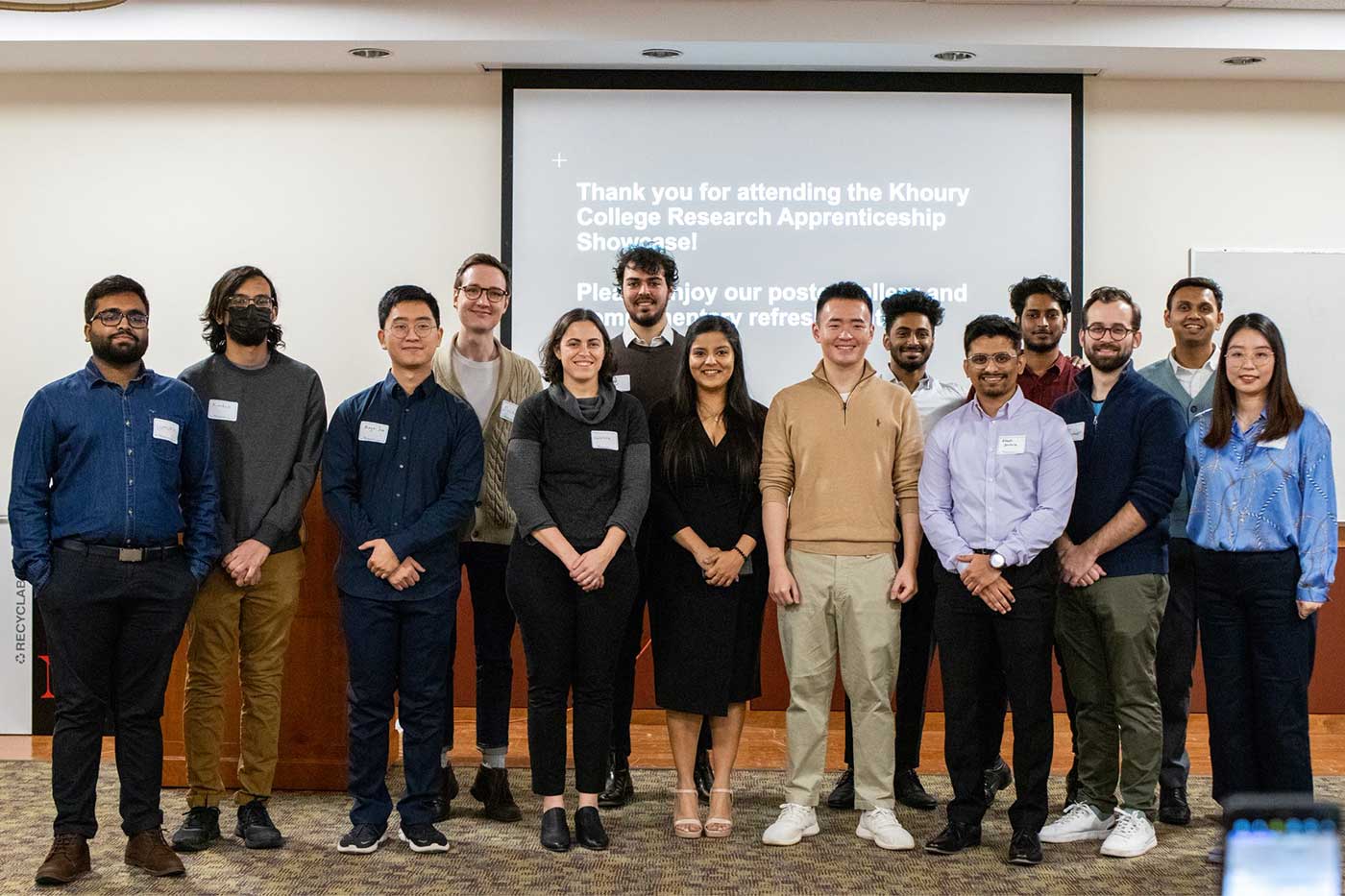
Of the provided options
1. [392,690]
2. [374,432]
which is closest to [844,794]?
[392,690]

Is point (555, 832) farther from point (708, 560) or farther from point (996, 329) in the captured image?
point (996, 329)

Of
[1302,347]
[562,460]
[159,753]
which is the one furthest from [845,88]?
[159,753]

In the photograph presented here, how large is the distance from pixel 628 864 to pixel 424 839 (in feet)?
2.00

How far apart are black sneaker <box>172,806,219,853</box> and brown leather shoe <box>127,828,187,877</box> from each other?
0.21 meters

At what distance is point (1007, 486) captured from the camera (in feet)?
11.8

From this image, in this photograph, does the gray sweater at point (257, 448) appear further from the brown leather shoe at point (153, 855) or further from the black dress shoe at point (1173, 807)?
the black dress shoe at point (1173, 807)

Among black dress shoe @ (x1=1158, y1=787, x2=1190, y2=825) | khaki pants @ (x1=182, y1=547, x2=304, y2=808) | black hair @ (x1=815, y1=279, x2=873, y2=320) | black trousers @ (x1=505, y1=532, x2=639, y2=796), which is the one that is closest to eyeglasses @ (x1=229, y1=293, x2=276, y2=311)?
khaki pants @ (x1=182, y1=547, x2=304, y2=808)

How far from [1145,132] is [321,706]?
4653 mm

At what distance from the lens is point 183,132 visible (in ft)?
20.3

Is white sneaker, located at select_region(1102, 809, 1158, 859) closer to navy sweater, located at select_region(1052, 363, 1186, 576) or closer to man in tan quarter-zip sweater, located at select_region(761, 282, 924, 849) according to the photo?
man in tan quarter-zip sweater, located at select_region(761, 282, 924, 849)

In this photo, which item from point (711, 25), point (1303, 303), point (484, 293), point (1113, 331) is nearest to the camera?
point (1113, 331)

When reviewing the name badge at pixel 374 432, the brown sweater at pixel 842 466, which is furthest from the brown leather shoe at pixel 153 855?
the brown sweater at pixel 842 466

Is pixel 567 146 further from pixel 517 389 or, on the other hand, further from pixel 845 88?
pixel 517 389

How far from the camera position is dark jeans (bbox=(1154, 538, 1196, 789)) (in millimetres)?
4180
